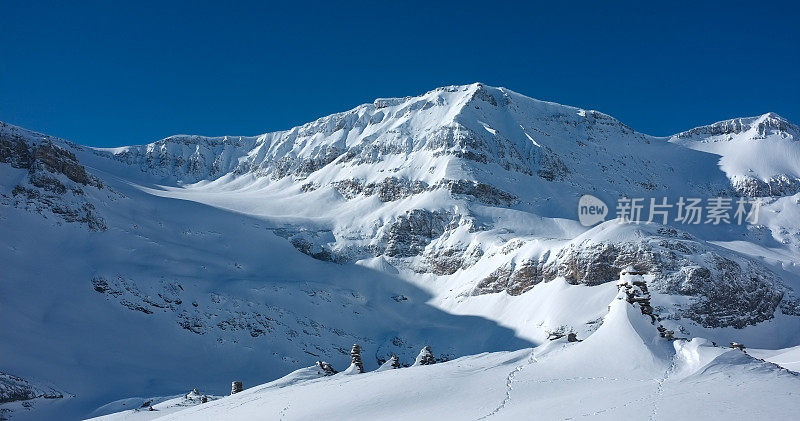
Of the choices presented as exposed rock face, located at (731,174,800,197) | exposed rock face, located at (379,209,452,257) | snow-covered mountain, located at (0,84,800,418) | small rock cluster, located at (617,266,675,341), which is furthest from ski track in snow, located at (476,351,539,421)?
exposed rock face, located at (731,174,800,197)

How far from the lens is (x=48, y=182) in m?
94.1

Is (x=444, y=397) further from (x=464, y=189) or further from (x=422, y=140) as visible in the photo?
(x=422, y=140)

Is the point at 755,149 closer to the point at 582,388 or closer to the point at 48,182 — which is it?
the point at 48,182

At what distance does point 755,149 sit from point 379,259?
4776 inches

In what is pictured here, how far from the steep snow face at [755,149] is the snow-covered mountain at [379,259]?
0.79 m

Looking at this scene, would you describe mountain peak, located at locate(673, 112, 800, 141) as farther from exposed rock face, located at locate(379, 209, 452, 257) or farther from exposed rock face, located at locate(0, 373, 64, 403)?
exposed rock face, located at locate(0, 373, 64, 403)

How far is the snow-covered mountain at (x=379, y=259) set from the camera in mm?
71938

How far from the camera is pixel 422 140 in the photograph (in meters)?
153

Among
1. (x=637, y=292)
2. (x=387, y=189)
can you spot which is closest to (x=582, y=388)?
(x=637, y=292)

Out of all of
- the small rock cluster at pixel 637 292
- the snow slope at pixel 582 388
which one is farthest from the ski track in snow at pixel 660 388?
the small rock cluster at pixel 637 292

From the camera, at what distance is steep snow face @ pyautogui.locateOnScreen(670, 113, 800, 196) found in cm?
14938

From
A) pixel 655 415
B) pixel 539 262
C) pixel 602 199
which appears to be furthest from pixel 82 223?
pixel 602 199

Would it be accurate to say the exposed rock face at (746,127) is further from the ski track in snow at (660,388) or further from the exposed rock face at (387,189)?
the ski track in snow at (660,388)

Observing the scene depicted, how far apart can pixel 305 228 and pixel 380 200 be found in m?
19.9
